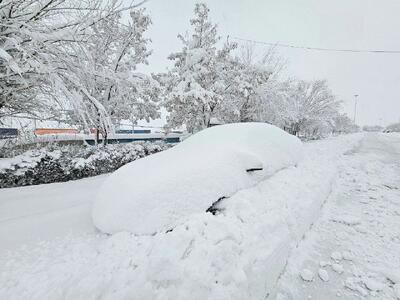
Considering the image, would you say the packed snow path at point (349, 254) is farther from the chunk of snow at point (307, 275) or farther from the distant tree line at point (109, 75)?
the distant tree line at point (109, 75)

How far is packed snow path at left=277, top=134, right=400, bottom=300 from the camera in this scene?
2.61 metres

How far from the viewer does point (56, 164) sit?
632 centimetres

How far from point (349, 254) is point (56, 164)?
6.41m

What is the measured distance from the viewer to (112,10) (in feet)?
16.2

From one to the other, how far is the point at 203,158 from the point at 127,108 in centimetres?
725

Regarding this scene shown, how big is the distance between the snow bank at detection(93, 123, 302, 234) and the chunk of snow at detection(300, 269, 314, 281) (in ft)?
4.25

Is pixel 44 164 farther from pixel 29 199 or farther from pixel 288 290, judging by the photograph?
pixel 288 290

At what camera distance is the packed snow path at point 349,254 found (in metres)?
2.61

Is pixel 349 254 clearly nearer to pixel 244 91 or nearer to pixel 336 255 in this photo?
pixel 336 255

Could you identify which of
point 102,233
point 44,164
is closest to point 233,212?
point 102,233

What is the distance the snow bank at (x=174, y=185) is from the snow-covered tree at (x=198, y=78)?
22.8 feet

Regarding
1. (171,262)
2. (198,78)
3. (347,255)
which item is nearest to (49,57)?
(171,262)

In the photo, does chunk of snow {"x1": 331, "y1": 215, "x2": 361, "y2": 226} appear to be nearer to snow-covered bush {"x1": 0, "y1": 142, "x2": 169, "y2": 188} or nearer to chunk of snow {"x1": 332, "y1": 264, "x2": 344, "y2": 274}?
chunk of snow {"x1": 332, "y1": 264, "x2": 344, "y2": 274}

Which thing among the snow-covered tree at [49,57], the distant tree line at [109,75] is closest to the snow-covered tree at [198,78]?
the distant tree line at [109,75]
